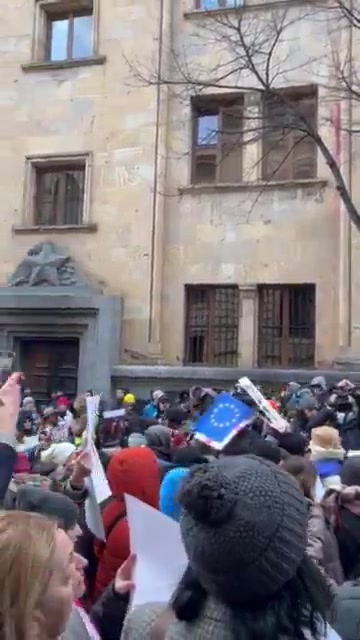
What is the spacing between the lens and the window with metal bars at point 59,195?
1736 cm

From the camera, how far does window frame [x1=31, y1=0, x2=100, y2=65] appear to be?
57.6 feet

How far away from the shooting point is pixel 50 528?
1867mm

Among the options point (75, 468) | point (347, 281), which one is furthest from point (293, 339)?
point (75, 468)

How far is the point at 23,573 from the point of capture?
1713mm

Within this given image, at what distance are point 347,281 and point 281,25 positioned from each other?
16.9ft

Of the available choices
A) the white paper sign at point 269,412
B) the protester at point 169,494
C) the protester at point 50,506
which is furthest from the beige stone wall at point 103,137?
the protester at point 50,506

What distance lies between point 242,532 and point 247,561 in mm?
62

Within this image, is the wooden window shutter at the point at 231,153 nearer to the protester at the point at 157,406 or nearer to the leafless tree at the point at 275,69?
the leafless tree at the point at 275,69

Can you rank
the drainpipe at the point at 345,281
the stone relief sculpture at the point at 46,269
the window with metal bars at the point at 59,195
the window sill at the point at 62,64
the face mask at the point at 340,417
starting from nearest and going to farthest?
the face mask at the point at 340,417 → the drainpipe at the point at 345,281 → the stone relief sculpture at the point at 46,269 → the window sill at the point at 62,64 → the window with metal bars at the point at 59,195

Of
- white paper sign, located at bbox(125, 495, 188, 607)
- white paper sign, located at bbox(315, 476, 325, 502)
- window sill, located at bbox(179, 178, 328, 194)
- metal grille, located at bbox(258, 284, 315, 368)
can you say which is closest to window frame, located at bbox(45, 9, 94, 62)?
window sill, located at bbox(179, 178, 328, 194)

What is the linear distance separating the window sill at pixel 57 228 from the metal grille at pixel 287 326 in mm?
3761

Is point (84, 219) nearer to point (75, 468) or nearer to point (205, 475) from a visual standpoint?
point (75, 468)

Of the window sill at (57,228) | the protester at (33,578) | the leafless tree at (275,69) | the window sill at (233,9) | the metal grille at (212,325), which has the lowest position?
the protester at (33,578)

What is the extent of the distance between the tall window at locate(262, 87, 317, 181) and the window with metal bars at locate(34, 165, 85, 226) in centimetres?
401
